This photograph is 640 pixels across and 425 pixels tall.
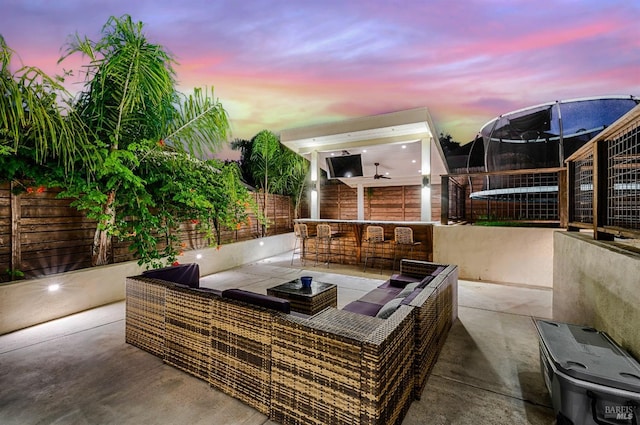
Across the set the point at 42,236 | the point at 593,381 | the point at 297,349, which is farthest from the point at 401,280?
the point at 42,236

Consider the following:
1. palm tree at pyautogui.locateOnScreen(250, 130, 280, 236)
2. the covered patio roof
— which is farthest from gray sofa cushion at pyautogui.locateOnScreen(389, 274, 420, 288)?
palm tree at pyautogui.locateOnScreen(250, 130, 280, 236)

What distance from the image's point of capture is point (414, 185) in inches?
427

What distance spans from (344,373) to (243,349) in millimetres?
785

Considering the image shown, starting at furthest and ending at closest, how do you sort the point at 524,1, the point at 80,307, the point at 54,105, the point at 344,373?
the point at 524,1 < the point at 80,307 < the point at 54,105 < the point at 344,373

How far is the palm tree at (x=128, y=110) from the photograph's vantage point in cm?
285

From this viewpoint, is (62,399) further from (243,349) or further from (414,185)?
(414,185)

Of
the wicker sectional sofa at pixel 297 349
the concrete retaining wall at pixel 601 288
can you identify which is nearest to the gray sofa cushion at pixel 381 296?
the wicker sectional sofa at pixel 297 349

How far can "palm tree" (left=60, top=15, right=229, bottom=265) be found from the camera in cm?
285

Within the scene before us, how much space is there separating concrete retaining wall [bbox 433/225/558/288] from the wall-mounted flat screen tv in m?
3.07

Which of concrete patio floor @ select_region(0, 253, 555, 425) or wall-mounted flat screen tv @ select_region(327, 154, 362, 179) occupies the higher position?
wall-mounted flat screen tv @ select_region(327, 154, 362, 179)

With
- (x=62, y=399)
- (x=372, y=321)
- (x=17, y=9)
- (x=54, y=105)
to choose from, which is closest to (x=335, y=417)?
(x=372, y=321)

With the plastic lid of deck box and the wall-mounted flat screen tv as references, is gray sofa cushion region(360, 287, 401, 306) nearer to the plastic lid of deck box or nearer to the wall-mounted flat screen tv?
the plastic lid of deck box

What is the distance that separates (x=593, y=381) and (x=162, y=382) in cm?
274

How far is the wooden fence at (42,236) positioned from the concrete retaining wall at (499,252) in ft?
19.6
